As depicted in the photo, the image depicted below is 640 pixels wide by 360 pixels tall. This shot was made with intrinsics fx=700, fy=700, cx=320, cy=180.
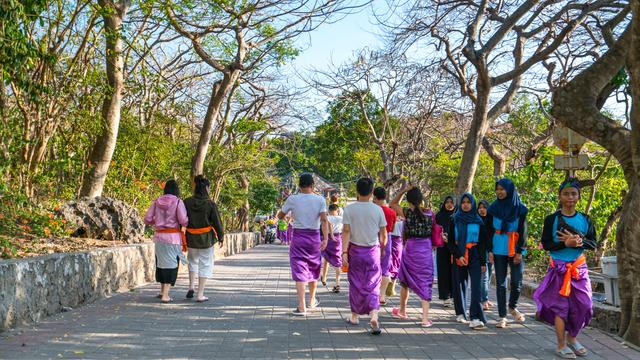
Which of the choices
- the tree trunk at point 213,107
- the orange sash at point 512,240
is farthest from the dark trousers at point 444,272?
the tree trunk at point 213,107

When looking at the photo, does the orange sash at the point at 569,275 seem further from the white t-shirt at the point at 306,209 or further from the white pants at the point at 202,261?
the white pants at the point at 202,261

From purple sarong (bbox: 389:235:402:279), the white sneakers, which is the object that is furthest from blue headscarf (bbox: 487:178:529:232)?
purple sarong (bbox: 389:235:402:279)

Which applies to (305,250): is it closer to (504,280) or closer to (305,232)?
(305,232)

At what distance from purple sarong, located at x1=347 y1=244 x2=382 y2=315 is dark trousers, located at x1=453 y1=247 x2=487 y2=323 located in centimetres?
110

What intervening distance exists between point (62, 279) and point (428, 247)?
454 cm

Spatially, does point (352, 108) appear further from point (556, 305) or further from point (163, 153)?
point (556, 305)

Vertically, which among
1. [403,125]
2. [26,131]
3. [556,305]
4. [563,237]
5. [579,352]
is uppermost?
[403,125]

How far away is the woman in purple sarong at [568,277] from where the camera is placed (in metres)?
6.59

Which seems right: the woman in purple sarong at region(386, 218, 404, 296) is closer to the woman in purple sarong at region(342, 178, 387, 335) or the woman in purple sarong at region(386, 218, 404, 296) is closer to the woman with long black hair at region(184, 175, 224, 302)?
the woman with long black hair at region(184, 175, 224, 302)

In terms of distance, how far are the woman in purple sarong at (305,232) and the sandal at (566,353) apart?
11.1 ft

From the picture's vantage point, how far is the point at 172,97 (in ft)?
88.3

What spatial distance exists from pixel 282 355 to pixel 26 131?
801 centimetres

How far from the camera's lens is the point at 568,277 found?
6.63 meters

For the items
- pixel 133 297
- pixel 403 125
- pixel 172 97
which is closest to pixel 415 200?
pixel 133 297
